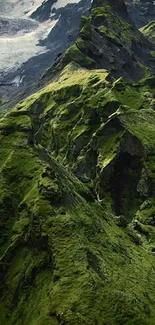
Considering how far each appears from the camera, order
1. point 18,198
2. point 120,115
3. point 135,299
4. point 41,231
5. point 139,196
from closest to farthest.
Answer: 1. point 135,299
2. point 41,231
3. point 18,198
4. point 139,196
5. point 120,115

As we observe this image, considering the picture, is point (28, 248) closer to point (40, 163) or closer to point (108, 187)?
point (40, 163)

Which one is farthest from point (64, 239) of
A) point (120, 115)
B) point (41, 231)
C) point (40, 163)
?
point (120, 115)

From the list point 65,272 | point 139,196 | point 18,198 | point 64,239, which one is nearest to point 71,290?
point 65,272

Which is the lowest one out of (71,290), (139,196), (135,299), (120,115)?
(139,196)

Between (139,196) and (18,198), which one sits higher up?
(18,198)

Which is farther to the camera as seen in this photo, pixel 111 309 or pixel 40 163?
pixel 40 163

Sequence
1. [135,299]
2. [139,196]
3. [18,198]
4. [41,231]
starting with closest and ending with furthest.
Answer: [135,299]
[41,231]
[18,198]
[139,196]

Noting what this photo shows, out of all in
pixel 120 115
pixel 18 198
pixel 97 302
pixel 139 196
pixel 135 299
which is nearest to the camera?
pixel 97 302

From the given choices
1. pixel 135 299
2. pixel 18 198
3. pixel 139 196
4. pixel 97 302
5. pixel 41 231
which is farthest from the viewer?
pixel 139 196

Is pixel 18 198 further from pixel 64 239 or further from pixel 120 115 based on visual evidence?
pixel 120 115
